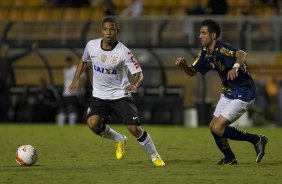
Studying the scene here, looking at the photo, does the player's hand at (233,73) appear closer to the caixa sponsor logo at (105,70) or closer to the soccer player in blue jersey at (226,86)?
the soccer player in blue jersey at (226,86)

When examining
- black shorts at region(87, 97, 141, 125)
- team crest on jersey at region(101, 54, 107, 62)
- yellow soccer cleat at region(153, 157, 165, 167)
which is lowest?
yellow soccer cleat at region(153, 157, 165, 167)

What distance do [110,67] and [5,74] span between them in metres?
14.1

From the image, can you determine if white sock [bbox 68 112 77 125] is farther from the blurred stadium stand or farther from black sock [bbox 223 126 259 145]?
black sock [bbox 223 126 259 145]

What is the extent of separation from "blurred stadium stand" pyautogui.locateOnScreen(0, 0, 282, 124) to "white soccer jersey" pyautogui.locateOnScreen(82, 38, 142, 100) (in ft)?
39.4

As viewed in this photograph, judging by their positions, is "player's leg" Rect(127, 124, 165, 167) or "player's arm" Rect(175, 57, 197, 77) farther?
"player's leg" Rect(127, 124, 165, 167)

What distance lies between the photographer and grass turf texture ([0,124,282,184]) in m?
10.6

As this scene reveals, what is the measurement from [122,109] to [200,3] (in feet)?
52.2

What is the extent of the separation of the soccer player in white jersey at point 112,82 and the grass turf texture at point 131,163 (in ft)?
1.61

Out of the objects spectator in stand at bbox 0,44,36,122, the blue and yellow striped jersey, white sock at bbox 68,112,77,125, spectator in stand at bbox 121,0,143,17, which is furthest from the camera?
spectator in stand at bbox 121,0,143,17

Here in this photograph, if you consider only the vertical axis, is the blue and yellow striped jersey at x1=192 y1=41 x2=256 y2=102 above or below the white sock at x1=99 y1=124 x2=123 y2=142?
above

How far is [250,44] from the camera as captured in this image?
83.0ft

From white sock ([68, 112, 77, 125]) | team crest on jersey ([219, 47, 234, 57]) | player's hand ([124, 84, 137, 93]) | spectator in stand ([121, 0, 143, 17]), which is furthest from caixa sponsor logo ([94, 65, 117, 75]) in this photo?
spectator in stand ([121, 0, 143, 17])

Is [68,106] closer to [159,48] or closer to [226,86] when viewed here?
[159,48]

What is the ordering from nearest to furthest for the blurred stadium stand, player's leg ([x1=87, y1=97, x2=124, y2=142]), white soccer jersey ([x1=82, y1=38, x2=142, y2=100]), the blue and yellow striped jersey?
1. the blue and yellow striped jersey
2. white soccer jersey ([x1=82, y1=38, x2=142, y2=100])
3. player's leg ([x1=87, y1=97, x2=124, y2=142])
4. the blurred stadium stand
